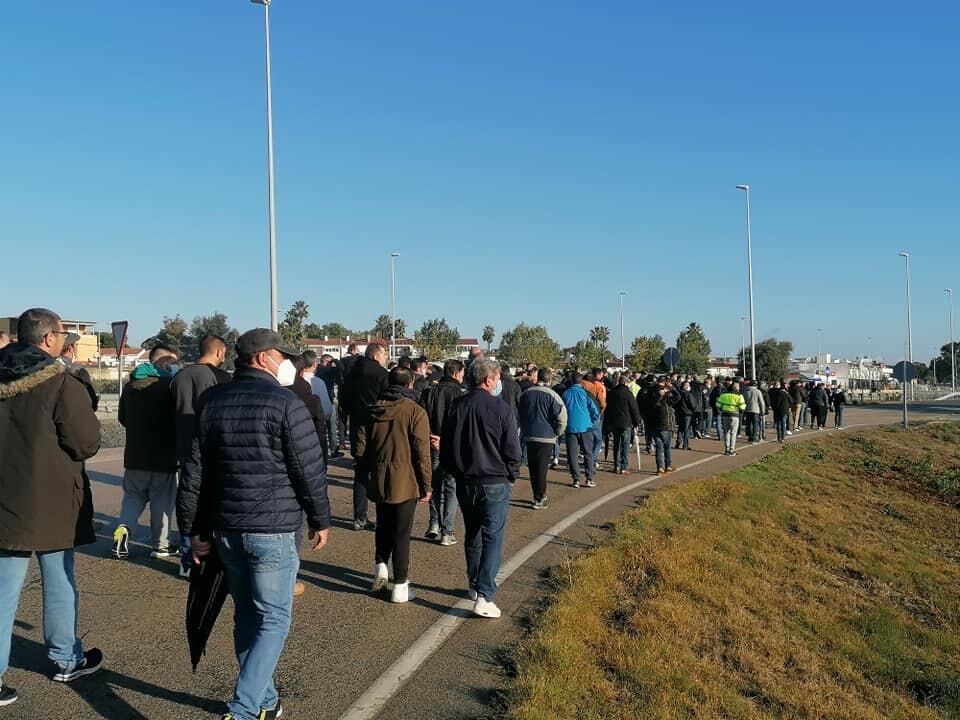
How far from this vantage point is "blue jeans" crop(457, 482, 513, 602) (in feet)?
20.4

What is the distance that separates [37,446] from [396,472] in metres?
2.82

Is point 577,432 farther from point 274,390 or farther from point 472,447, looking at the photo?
point 274,390

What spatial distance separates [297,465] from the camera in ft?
13.2

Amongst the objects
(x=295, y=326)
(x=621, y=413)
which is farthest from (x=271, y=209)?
(x=295, y=326)

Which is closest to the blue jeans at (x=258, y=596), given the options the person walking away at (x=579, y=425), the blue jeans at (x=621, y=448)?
the person walking away at (x=579, y=425)

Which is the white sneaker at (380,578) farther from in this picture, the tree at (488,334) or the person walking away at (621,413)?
the tree at (488,334)

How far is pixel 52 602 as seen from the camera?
15.4 ft

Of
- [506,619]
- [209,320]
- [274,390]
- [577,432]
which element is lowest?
[506,619]

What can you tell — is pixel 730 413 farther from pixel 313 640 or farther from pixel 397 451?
pixel 313 640

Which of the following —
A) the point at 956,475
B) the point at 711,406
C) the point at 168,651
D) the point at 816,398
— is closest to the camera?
the point at 168,651

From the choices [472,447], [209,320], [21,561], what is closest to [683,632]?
[472,447]

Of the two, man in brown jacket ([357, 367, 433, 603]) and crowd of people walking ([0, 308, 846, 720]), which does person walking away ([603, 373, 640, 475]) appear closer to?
crowd of people walking ([0, 308, 846, 720])

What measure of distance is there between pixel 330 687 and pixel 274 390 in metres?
1.97

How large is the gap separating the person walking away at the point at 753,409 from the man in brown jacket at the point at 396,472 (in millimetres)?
17546
